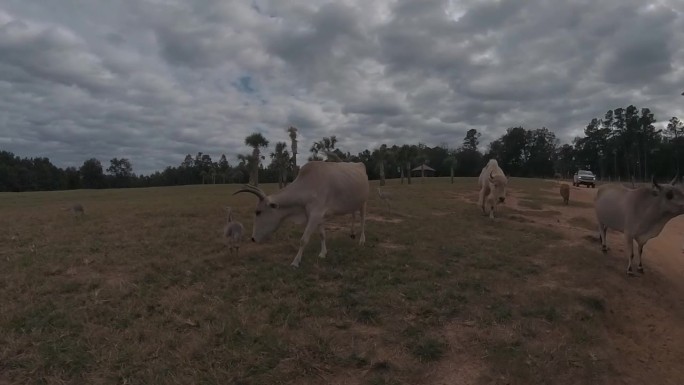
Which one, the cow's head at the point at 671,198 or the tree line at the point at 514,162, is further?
the tree line at the point at 514,162

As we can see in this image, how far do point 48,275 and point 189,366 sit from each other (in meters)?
4.70

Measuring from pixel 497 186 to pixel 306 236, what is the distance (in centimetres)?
1046

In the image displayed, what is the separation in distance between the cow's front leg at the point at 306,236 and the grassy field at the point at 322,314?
206 millimetres

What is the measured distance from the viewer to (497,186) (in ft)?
55.4

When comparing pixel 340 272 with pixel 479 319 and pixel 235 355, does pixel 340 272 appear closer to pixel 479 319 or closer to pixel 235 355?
pixel 479 319

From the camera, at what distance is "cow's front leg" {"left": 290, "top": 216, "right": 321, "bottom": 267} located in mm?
8727

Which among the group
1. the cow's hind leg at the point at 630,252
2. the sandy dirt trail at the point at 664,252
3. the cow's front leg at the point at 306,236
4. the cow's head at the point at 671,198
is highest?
the cow's head at the point at 671,198

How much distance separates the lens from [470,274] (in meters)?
8.70

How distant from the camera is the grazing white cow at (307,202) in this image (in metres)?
9.48

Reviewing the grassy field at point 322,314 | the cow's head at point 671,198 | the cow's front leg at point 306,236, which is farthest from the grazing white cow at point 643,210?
the cow's front leg at point 306,236

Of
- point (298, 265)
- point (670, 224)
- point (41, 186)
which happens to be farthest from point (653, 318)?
point (41, 186)

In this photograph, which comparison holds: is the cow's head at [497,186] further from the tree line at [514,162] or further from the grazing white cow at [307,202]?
the tree line at [514,162]

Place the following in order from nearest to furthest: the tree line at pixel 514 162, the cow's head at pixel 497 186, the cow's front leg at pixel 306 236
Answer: the cow's front leg at pixel 306 236 → the cow's head at pixel 497 186 → the tree line at pixel 514 162

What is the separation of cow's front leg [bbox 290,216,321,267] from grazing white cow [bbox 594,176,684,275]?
6.81m
